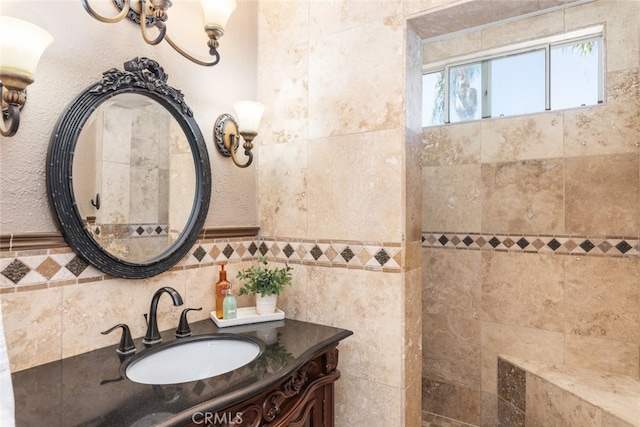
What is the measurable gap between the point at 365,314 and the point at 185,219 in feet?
2.96

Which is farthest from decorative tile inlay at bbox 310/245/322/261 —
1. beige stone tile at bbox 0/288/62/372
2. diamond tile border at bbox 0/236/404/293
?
beige stone tile at bbox 0/288/62/372

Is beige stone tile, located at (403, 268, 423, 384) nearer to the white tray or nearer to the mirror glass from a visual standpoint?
the white tray

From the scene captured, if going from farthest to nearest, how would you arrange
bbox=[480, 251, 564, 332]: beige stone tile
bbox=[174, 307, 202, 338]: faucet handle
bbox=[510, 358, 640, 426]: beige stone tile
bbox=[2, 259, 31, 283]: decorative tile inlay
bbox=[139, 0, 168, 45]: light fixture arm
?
bbox=[480, 251, 564, 332]: beige stone tile
bbox=[510, 358, 640, 426]: beige stone tile
bbox=[174, 307, 202, 338]: faucet handle
bbox=[139, 0, 168, 45]: light fixture arm
bbox=[2, 259, 31, 283]: decorative tile inlay

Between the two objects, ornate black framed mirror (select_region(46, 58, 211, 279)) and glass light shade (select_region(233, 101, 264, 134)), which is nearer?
ornate black framed mirror (select_region(46, 58, 211, 279))

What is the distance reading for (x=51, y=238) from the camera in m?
1.18

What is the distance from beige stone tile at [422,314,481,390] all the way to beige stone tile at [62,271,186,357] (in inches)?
79.0

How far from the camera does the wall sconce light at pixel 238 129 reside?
1693 millimetres

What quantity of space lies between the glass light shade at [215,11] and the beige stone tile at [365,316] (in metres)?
1.16

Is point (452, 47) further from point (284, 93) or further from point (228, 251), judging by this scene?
point (228, 251)

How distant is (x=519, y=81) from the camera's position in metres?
2.71

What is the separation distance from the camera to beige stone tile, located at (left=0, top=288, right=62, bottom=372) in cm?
110

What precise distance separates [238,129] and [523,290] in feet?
7.01

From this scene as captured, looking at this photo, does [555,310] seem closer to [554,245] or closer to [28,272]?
[554,245]

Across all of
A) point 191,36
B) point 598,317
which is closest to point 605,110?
point 598,317
